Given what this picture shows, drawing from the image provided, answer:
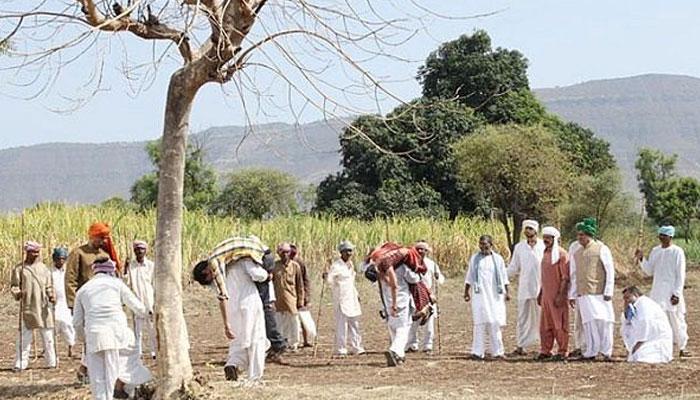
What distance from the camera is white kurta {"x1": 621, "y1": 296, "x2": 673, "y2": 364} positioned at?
47.1ft

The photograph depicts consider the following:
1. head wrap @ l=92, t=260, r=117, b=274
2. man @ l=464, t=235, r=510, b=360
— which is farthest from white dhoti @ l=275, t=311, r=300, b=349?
head wrap @ l=92, t=260, r=117, b=274

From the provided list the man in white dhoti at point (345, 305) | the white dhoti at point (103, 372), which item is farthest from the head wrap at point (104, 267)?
the man in white dhoti at point (345, 305)

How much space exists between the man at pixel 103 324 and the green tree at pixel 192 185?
35701 millimetres

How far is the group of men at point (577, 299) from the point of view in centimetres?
1455

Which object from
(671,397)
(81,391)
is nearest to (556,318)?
(671,397)

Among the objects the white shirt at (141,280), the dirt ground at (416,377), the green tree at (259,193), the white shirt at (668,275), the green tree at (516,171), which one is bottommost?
the dirt ground at (416,377)

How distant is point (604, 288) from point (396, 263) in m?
A: 2.65

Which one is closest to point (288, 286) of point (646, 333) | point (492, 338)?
point (492, 338)

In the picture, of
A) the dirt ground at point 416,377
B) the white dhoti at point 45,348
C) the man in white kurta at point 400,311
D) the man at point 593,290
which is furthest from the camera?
the white dhoti at point 45,348

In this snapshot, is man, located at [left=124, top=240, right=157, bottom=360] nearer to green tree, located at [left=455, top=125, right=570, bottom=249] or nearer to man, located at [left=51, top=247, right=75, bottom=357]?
man, located at [left=51, top=247, right=75, bottom=357]

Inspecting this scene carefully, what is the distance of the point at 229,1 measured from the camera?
10547mm

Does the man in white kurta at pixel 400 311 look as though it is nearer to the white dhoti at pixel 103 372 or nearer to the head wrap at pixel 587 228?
the head wrap at pixel 587 228

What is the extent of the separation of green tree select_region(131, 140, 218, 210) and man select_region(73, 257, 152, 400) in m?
35.7

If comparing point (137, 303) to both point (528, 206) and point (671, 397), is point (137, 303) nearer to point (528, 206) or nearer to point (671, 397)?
point (671, 397)
